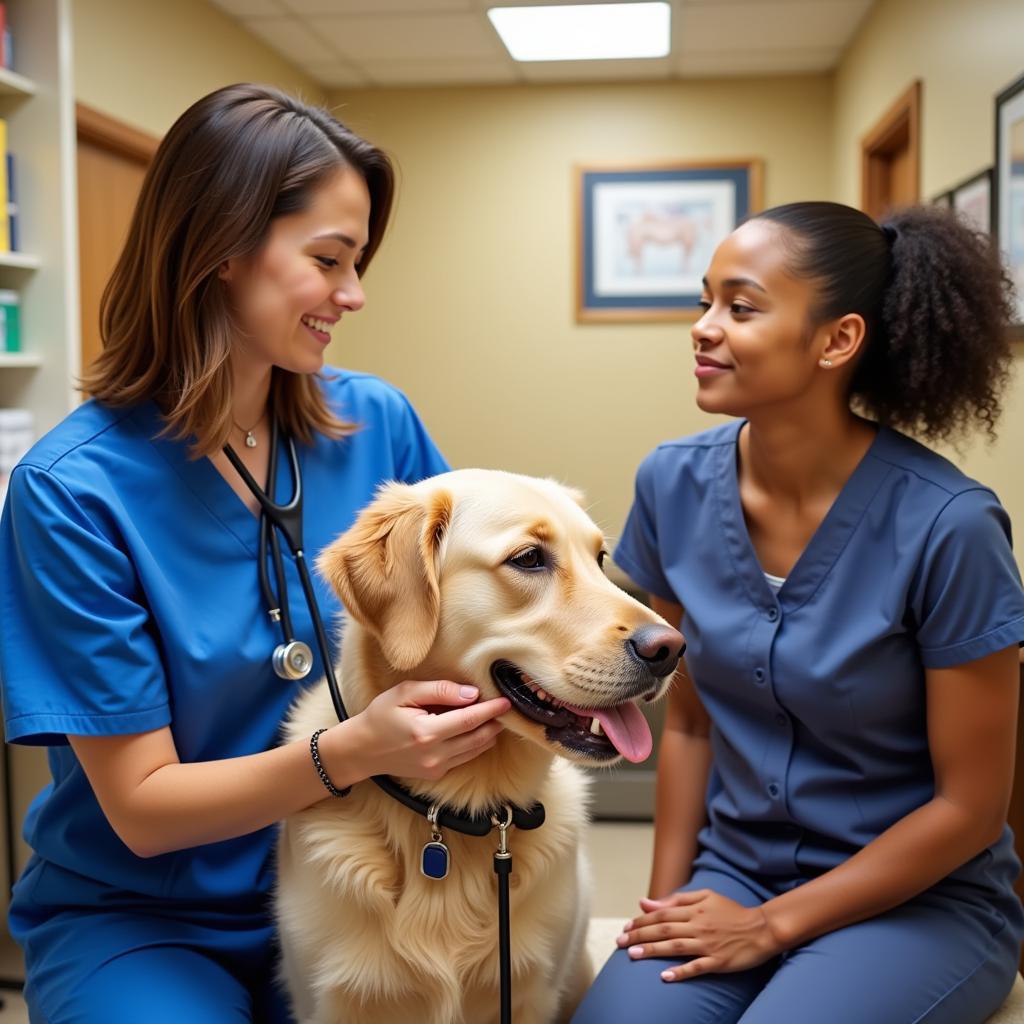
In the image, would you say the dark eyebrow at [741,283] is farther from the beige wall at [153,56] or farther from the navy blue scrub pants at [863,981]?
the beige wall at [153,56]

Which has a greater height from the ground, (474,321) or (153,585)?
(474,321)

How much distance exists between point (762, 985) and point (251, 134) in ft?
4.09

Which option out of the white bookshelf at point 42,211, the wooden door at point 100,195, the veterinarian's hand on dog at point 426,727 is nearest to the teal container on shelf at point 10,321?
the white bookshelf at point 42,211

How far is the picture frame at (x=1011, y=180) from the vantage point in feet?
8.62

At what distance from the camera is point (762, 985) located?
4.58 feet

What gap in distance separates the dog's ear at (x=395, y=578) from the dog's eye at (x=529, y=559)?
0.09 meters

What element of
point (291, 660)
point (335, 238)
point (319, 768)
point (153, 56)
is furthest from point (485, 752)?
point (153, 56)

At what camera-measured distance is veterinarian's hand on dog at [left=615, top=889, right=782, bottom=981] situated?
135cm

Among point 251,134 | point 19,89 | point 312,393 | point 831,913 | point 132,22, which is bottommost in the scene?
point 831,913

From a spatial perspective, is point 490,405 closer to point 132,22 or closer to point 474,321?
point 474,321

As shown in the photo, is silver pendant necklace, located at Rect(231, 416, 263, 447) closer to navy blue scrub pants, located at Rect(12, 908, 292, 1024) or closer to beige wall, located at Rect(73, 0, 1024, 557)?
navy blue scrub pants, located at Rect(12, 908, 292, 1024)

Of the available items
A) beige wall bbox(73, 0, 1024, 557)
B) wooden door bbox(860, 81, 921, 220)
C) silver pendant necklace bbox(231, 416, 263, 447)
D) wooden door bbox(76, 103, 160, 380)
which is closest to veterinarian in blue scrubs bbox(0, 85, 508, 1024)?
silver pendant necklace bbox(231, 416, 263, 447)

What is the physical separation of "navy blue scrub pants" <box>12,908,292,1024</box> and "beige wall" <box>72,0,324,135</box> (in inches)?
125

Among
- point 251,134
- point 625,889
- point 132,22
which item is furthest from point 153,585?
point 132,22
